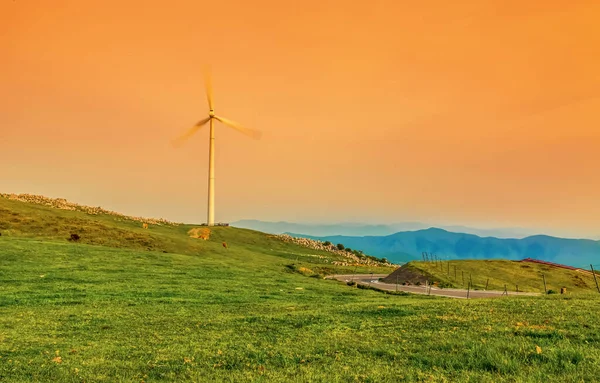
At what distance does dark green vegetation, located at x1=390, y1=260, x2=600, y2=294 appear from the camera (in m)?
75.3

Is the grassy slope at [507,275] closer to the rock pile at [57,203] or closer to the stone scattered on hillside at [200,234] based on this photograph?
the stone scattered on hillside at [200,234]

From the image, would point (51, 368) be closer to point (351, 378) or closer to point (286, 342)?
point (286, 342)

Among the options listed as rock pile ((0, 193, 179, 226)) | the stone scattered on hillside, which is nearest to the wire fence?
the stone scattered on hillside

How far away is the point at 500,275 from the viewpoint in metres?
84.3

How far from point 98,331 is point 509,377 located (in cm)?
1993

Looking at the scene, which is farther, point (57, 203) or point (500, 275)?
point (57, 203)

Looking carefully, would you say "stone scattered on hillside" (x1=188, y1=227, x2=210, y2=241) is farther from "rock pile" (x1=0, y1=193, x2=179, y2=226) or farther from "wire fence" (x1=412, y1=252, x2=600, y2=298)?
"wire fence" (x1=412, y1=252, x2=600, y2=298)

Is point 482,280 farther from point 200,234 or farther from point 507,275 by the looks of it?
point 200,234

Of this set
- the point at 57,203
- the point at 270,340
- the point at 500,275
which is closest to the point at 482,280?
the point at 500,275

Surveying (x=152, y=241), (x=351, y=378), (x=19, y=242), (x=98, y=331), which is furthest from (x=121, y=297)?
(x=152, y=241)

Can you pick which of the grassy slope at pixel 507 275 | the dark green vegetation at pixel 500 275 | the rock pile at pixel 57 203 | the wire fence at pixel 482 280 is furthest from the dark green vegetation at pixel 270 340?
the rock pile at pixel 57 203

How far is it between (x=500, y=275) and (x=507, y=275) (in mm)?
1635

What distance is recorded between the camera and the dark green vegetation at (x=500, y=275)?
75.3 metres

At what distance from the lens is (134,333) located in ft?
→ 62.5
